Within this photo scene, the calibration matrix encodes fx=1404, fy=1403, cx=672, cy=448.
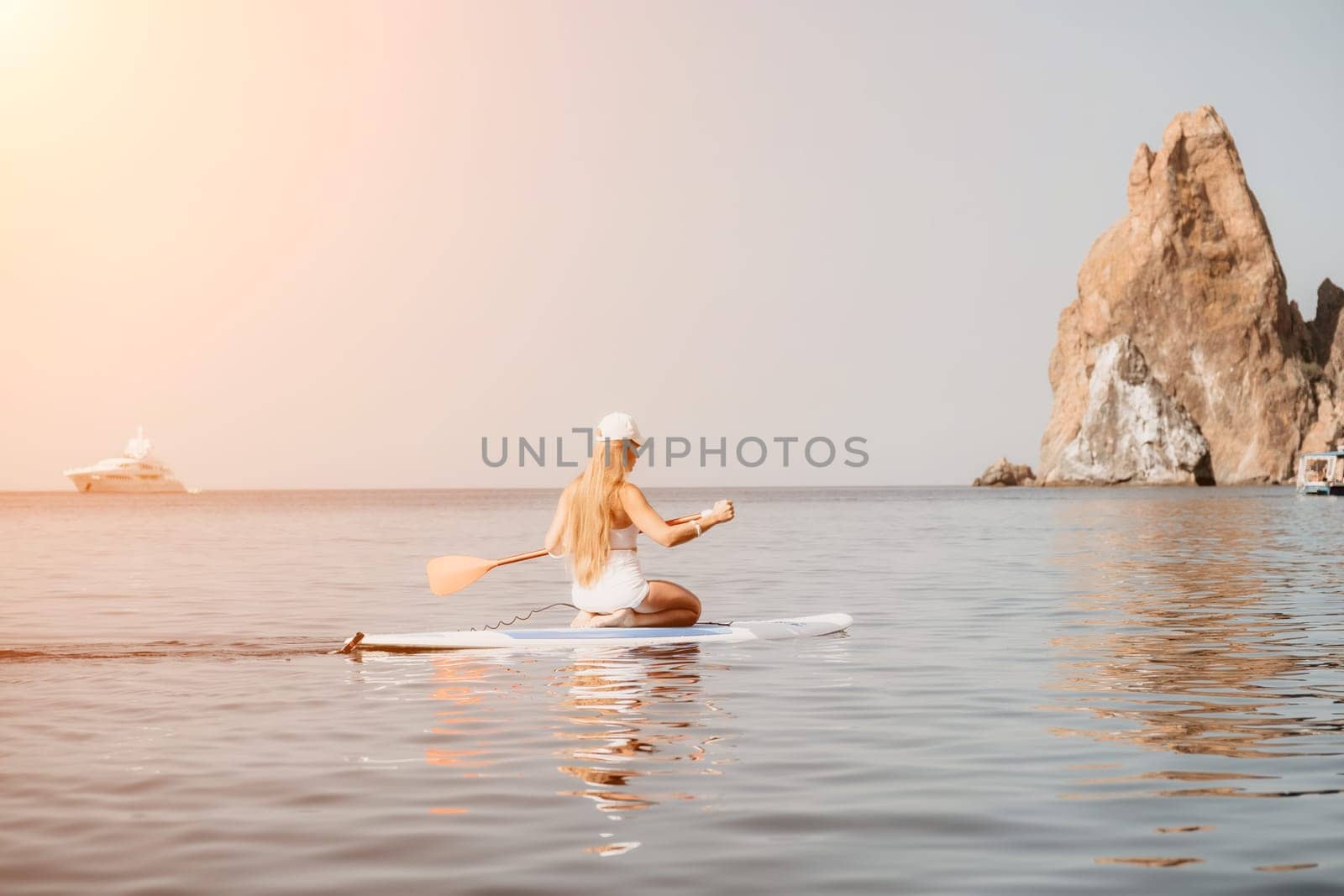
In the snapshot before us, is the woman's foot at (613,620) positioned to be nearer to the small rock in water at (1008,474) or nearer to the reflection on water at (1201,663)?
the reflection on water at (1201,663)

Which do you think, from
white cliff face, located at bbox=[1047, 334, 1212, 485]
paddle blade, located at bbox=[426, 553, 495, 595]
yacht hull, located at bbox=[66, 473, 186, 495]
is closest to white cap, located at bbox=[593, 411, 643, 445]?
paddle blade, located at bbox=[426, 553, 495, 595]

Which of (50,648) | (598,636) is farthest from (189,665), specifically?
(598,636)

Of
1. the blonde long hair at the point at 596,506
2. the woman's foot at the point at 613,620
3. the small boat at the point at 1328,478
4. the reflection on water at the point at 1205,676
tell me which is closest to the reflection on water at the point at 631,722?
the woman's foot at the point at 613,620

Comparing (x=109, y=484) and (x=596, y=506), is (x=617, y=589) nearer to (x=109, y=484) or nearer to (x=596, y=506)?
(x=596, y=506)

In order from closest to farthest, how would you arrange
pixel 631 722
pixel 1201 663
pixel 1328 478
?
pixel 631 722
pixel 1201 663
pixel 1328 478

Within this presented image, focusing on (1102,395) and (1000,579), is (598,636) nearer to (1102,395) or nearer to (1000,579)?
(1000,579)

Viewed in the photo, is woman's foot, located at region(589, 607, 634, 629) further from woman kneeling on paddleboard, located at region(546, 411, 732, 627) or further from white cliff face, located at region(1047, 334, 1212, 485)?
white cliff face, located at region(1047, 334, 1212, 485)

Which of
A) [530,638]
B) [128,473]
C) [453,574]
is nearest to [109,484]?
[128,473]

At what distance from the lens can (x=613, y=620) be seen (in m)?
12.2

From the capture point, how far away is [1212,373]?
153 meters

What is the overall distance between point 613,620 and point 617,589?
29 cm

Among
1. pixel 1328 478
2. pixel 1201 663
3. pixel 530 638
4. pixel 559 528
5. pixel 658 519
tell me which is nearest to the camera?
pixel 1201 663

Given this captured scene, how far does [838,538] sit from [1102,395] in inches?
4621

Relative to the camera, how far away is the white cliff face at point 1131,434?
144 m
